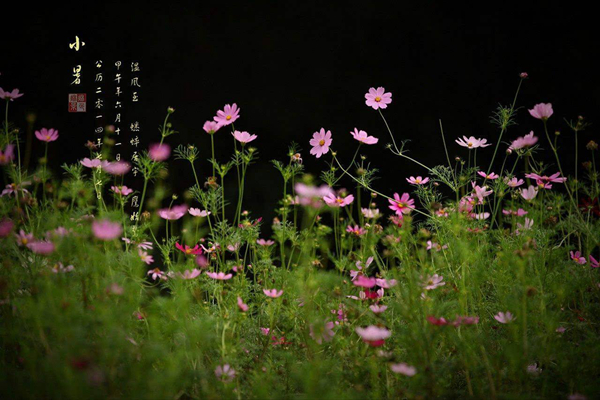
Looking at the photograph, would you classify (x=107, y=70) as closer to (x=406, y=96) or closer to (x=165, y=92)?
(x=165, y=92)

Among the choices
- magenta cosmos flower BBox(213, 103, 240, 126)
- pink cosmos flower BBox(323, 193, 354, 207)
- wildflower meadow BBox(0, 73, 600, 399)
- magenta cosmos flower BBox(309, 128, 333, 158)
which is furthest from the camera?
magenta cosmos flower BBox(309, 128, 333, 158)

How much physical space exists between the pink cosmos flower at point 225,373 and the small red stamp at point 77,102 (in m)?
2.44

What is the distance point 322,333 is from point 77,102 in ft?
8.50

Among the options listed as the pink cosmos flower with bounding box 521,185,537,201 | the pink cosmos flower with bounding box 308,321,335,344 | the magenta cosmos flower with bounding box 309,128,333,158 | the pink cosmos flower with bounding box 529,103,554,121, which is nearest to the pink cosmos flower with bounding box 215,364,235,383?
the pink cosmos flower with bounding box 308,321,335,344

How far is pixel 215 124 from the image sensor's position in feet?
4.33

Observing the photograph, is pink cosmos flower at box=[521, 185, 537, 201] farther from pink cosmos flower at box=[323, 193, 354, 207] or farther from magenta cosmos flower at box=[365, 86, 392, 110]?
magenta cosmos flower at box=[365, 86, 392, 110]

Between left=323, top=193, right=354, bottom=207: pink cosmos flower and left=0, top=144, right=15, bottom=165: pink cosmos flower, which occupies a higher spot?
left=0, top=144, right=15, bottom=165: pink cosmos flower

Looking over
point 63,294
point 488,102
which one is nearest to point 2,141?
point 63,294

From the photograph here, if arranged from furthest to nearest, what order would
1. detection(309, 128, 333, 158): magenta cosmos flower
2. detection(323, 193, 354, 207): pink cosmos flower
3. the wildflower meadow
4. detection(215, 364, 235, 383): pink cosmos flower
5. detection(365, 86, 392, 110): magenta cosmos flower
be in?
detection(365, 86, 392, 110): magenta cosmos flower < detection(309, 128, 333, 158): magenta cosmos flower < detection(323, 193, 354, 207): pink cosmos flower < detection(215, 364, 235, 383): pink cosmos flower < the wildflower meadow

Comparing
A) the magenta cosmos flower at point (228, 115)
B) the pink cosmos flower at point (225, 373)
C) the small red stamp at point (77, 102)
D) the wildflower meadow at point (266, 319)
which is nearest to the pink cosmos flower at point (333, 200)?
the wildflower meadow at point (266, 319)

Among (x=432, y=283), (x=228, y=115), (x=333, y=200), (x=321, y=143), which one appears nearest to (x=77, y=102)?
(x=228, y=115)

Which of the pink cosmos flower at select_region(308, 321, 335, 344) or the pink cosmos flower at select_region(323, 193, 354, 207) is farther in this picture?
the pink cosmos flower at select_region(323, 193, 354, 207)

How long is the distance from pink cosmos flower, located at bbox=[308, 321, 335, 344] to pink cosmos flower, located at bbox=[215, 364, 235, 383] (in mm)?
189

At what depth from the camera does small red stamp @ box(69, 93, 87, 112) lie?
9.24 feet
